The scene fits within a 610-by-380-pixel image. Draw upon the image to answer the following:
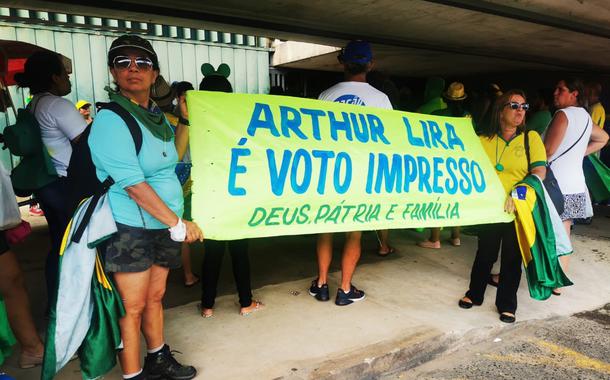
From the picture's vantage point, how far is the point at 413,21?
16.2ft

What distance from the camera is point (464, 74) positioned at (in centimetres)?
944

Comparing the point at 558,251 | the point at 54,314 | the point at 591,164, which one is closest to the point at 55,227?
the point at 54,314

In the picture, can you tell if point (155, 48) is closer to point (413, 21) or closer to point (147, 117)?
point (413, 21)

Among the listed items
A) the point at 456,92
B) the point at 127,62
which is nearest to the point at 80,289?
the point at 127,62

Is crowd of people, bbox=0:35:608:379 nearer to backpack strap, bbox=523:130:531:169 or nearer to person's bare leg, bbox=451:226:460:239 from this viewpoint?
backpack strap, bbox=523:130:531:169

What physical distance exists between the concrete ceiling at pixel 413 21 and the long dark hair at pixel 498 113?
3.87 feet

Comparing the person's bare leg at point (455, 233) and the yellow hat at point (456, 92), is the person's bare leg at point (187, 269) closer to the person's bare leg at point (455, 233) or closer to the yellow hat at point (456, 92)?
the person's bare leg at point (455, 233)

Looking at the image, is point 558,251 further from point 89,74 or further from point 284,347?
point 89,74

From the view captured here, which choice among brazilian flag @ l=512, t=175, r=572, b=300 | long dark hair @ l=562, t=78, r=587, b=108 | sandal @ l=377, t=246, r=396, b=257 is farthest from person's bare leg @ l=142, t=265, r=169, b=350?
long dark hair @ l=562, t=78, r=587, b=108

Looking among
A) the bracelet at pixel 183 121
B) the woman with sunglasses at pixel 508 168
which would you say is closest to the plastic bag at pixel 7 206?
the bracelet at pixel 183 121

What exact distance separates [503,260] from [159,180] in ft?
9.33

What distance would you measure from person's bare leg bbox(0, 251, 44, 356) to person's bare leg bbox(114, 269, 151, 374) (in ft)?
2.66

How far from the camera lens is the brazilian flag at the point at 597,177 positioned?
15.6 feet

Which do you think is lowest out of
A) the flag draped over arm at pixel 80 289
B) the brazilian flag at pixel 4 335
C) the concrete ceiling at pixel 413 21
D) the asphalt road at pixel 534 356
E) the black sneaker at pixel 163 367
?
the asphalt road at pixel 534 356
